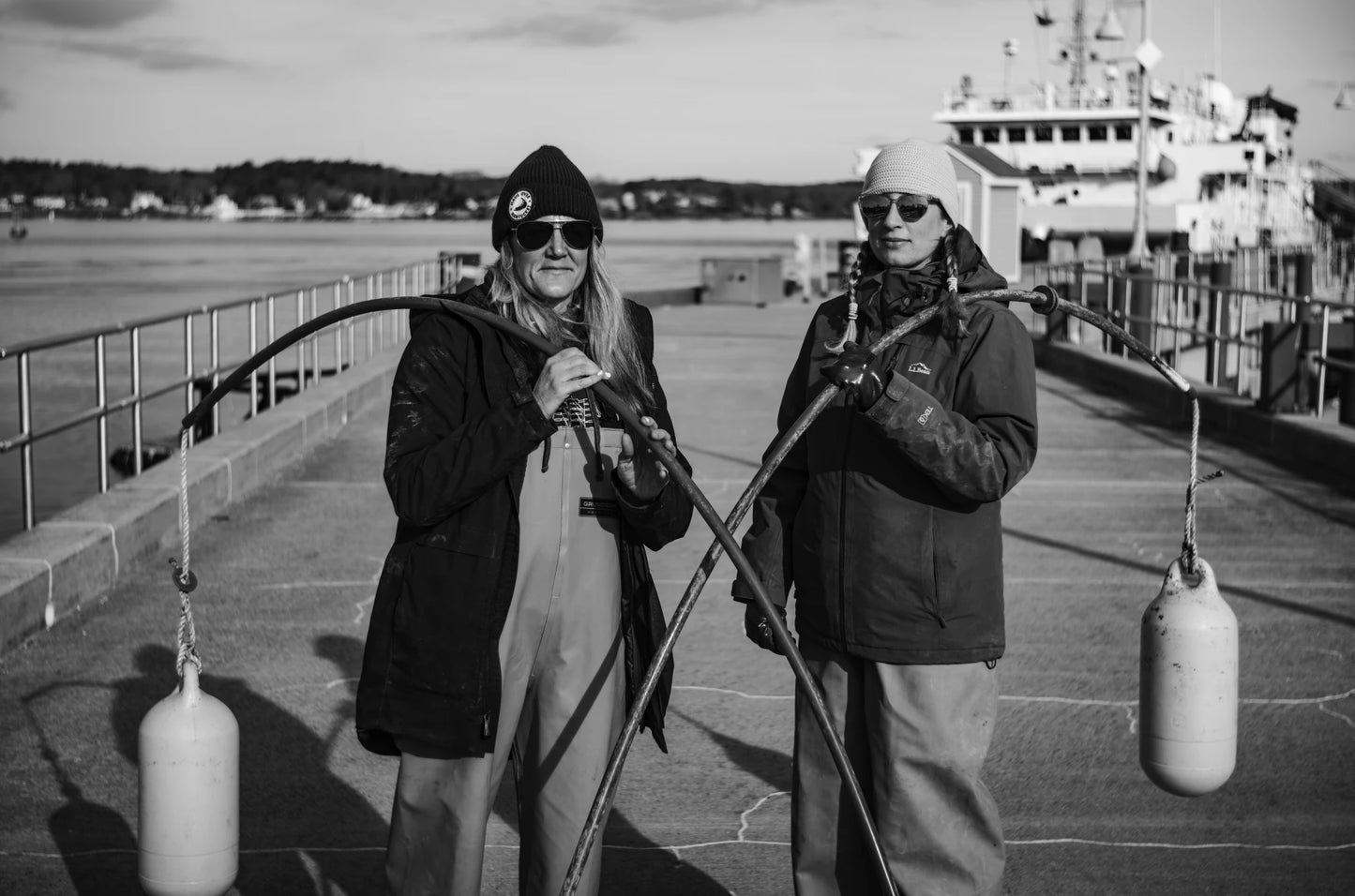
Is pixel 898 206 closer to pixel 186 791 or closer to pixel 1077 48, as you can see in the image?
pixel 186 791

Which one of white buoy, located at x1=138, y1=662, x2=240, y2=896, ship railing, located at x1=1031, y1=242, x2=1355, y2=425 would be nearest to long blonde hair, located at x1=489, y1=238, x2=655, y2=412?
white buoy, located at x1=138, y1=662, x2=240, y2=896

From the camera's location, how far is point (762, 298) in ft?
106

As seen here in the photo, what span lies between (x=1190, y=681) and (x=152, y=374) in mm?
24519

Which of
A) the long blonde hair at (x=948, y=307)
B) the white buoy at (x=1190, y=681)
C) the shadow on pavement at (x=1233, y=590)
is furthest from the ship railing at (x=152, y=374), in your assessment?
the white buoy at (x=1190, y=681)

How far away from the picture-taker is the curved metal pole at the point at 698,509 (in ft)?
10.3

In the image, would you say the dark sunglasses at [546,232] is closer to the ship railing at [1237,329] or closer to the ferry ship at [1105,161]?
the ship railing at [1237,329]

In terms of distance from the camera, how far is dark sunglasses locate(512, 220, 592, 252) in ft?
11.2

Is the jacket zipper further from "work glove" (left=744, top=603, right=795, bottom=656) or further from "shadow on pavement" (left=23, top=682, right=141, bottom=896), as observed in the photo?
"shadow on pavement" (left=23, top=682, right=141, bottom=896)

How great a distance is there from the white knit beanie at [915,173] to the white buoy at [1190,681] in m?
0.94

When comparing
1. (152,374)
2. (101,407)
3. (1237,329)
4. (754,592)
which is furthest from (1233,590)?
(152,374)

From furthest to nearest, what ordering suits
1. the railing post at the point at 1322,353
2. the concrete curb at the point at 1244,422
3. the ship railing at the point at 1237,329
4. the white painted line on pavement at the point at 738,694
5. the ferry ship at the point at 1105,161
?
the ferry ship at the point at 1105,161 < the ship railing at the point at 1237,329 < the railing post at the point at 1322,353 < the concrete curb at the point at 1244,422 < the white painted line on pavement at the point at 738,694

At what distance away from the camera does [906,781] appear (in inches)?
135

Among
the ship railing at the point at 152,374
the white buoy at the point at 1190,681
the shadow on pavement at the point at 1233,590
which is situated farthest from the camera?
the ship railing at the point at 152,374

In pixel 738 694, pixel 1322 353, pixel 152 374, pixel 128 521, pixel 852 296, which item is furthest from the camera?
pixel 152 374
